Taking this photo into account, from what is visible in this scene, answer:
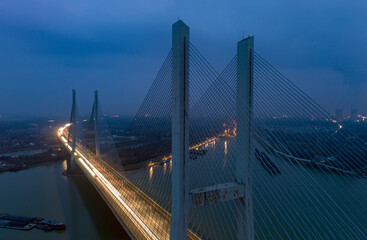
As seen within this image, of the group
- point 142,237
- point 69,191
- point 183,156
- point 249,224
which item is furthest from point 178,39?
point 69,191

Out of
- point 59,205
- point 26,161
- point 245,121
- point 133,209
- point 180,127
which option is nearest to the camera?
point 180,127

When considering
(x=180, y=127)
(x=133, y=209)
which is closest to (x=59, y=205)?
(x=133, y=209)

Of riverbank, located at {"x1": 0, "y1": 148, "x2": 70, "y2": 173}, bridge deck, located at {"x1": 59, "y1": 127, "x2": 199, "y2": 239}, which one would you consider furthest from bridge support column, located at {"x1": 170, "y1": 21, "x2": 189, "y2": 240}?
riverbank, located at {"x1": 0, "y1": 148, "x2": 70, "y2": 173}

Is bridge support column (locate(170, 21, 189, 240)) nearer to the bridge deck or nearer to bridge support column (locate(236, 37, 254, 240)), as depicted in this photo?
the bridge deck

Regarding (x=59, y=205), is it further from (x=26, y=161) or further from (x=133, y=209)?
(x=26, y=161)


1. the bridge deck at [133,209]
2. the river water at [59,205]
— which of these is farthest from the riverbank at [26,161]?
the bridge deck at [133,209]

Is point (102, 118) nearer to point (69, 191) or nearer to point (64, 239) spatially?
point (69, 191)
